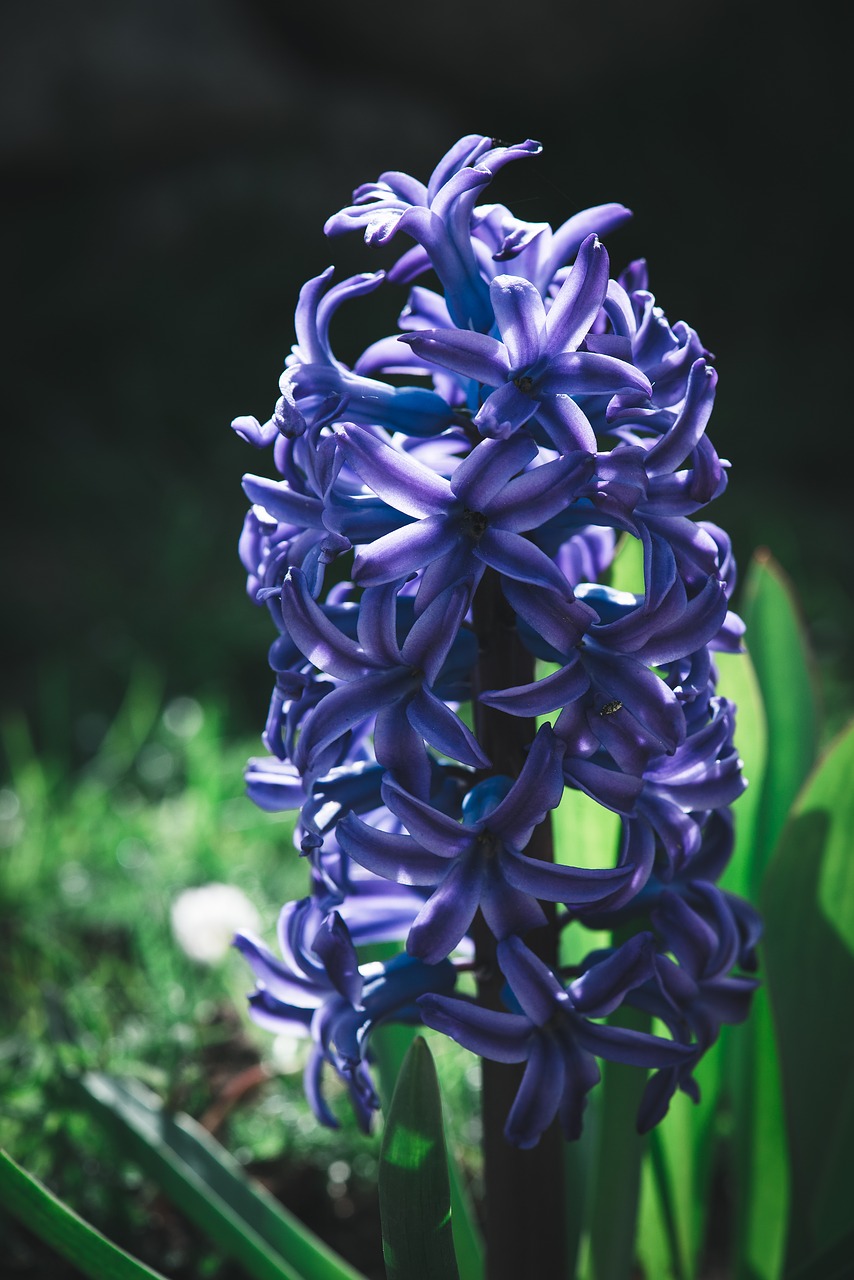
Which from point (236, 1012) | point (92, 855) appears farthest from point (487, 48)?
point (236, 1012)

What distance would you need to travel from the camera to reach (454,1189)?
1240 mm

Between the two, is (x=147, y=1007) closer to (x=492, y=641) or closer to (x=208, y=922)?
(x=208, y=922)

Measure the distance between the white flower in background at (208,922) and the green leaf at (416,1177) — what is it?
2.82ft

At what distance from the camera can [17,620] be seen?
14.0 feet

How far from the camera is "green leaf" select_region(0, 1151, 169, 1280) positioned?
915 mm

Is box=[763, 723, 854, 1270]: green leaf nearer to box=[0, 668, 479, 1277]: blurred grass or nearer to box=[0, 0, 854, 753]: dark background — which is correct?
box=[0, 668, 479, 1277]: blurred grass

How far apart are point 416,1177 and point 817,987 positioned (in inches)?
21.8

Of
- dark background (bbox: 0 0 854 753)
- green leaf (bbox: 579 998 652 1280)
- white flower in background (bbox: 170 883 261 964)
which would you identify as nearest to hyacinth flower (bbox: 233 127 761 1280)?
green leaf (bbox: 579 998 652 1280)

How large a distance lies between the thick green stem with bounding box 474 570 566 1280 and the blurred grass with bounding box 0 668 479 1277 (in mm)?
429

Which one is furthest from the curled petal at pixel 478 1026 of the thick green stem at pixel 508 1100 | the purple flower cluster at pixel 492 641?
the thick green stem at pixel 508 1100

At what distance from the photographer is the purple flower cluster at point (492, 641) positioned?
843mm

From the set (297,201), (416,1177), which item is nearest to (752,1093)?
(416,1177)

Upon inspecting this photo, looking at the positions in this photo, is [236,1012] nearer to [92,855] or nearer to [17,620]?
[92,855]

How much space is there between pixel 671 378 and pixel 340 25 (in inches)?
247
